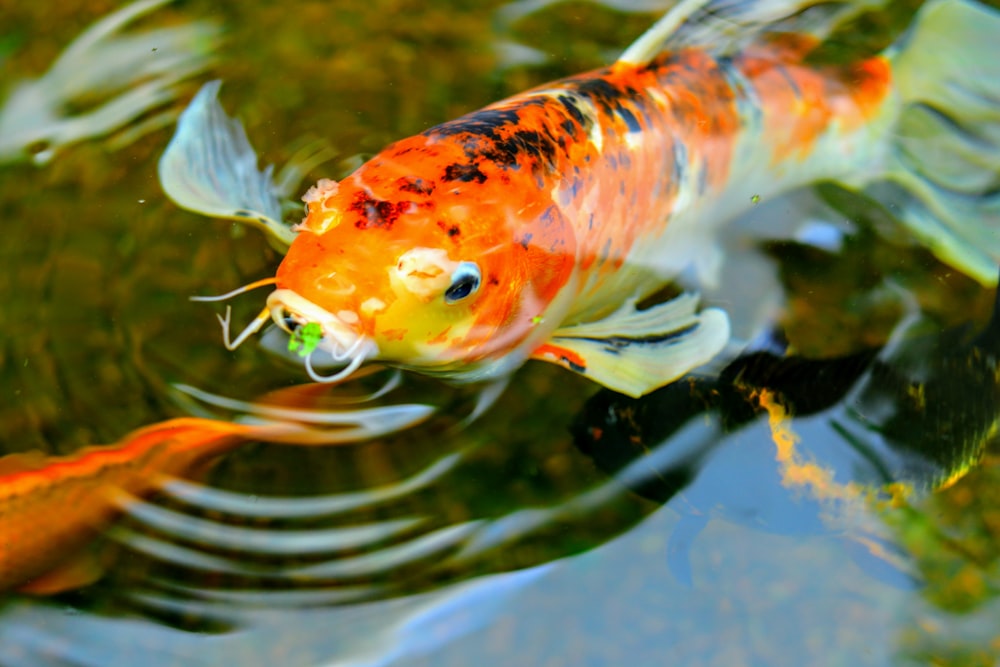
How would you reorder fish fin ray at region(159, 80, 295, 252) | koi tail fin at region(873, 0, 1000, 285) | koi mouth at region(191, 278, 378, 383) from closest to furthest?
koi mouth at region(191, 278, 378, 383) → fish fin ray at region(159, 80, 295, 252) → koi tail fin at region(873, 0, 1000, 285)

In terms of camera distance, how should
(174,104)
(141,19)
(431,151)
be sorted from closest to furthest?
(431,151), (174,104), (141,19)

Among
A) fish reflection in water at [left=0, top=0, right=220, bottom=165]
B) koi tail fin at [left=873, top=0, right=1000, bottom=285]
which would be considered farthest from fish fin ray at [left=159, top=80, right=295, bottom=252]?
koi tail fin at [left=873, top=0, right=1000, bottom=285]

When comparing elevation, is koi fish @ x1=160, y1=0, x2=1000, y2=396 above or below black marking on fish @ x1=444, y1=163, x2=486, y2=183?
below

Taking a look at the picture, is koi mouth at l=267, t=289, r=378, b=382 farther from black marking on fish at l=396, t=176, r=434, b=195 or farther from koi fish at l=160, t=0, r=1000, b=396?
black marking on fish at l=396, t=176, r=434, b=195

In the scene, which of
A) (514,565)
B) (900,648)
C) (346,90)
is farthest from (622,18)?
(900,648)

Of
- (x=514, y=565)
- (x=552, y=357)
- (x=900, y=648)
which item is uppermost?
(x=552, y=357)

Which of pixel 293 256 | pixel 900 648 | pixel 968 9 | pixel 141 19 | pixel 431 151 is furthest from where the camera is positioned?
pixel 141 19

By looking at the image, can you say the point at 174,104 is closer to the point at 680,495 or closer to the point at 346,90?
the point at 346,90
